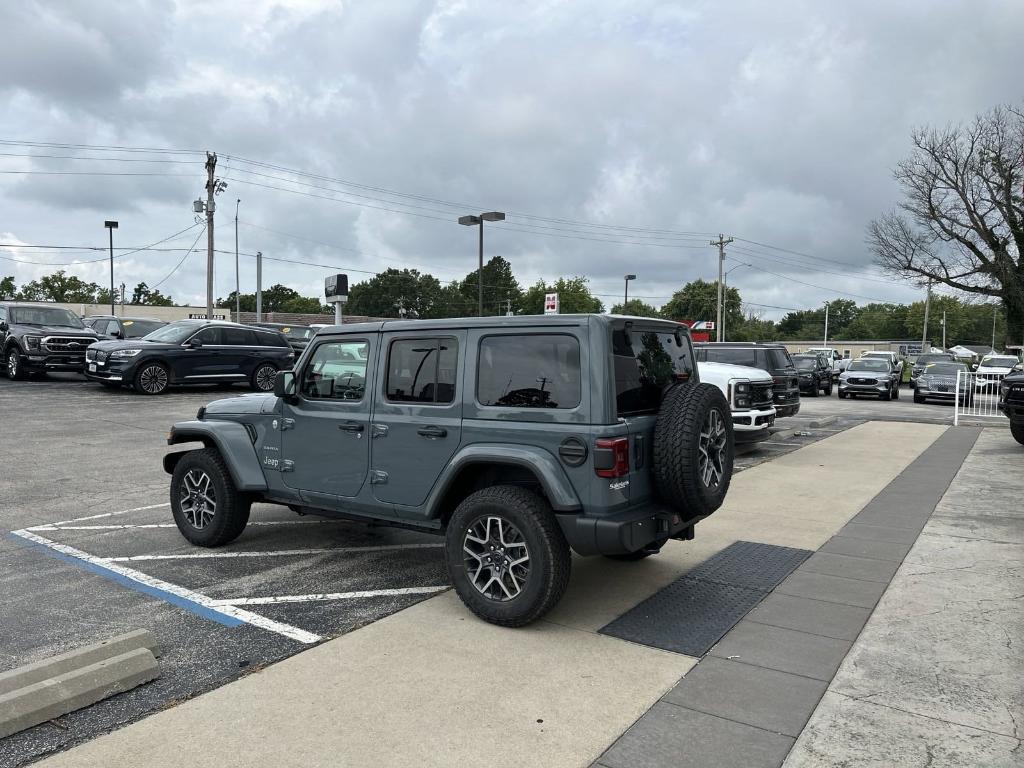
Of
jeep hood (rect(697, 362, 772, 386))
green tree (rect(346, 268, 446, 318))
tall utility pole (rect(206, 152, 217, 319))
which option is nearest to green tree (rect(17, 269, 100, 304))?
green tree (rect(346, 268, 446, 318))

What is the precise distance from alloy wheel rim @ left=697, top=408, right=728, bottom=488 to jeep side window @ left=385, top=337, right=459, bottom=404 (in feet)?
5.24

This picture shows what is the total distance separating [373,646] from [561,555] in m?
1.16

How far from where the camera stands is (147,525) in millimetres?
6758

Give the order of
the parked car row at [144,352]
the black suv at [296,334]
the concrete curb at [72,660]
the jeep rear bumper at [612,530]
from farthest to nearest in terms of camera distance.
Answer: the black suv at [296,334] → the parked car row at [144,352] → the jeep rear bumper at [612,530] → the concrete curb at [72,660]

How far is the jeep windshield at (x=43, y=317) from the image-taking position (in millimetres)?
19328

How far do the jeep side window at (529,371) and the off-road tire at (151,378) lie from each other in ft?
48.7

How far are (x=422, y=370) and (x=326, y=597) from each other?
1.62m

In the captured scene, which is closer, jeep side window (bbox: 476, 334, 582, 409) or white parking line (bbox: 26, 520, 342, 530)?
jeep side window (bbox: 476, 334, 582, 409)

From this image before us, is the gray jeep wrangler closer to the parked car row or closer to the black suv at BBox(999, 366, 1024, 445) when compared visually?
the black suv at BBox(999, 366, 1024, 445)

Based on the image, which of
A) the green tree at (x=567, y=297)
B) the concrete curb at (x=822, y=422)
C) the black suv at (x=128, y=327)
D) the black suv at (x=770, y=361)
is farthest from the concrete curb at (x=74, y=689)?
the green tree at (x=567, y=297)

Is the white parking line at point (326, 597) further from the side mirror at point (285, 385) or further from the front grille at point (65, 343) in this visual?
the front grille at point (65, 343)

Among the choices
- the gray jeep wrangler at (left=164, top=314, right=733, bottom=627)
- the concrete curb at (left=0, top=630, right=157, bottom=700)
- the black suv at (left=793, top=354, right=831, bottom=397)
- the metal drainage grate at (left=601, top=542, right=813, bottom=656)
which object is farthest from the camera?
the black suv at (left=793, top=354, right=831, bottom=397)

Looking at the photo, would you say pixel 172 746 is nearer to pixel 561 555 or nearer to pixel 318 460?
pixel 561 555

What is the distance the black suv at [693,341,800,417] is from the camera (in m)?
12.8
